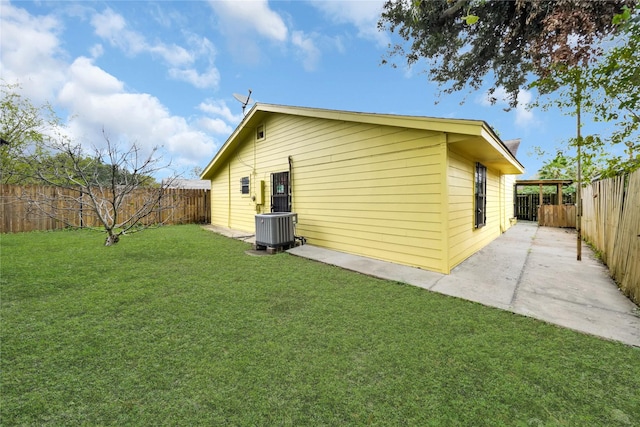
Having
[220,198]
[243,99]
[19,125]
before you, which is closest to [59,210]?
[220,198]

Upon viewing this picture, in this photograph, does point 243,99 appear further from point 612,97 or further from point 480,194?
point 612,97

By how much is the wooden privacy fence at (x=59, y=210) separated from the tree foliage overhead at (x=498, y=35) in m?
8.41

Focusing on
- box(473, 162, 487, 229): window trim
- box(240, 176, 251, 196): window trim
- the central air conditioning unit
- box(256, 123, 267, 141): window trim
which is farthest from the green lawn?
box(240, 176, 251, 196): window trim

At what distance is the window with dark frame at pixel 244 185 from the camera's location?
9.12 m

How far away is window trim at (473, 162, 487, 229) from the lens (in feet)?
19.4

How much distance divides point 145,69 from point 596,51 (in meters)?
12.8

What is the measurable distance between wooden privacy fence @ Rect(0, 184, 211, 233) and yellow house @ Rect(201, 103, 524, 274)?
11.2 feet

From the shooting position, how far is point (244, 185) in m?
9.26

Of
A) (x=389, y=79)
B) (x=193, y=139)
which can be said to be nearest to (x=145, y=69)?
(x=389, y=79)

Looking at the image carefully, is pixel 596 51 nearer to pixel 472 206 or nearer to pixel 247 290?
pixel 472 206

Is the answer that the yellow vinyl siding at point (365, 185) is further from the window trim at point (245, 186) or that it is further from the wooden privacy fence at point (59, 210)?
the wooden privacy fence at point (59, 210)

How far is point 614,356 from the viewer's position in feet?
6.55

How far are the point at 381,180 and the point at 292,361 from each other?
3.78 m

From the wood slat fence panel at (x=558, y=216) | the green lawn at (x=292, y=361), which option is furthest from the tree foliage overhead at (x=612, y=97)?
the wood slat fence panel at (x=558, y=216)
